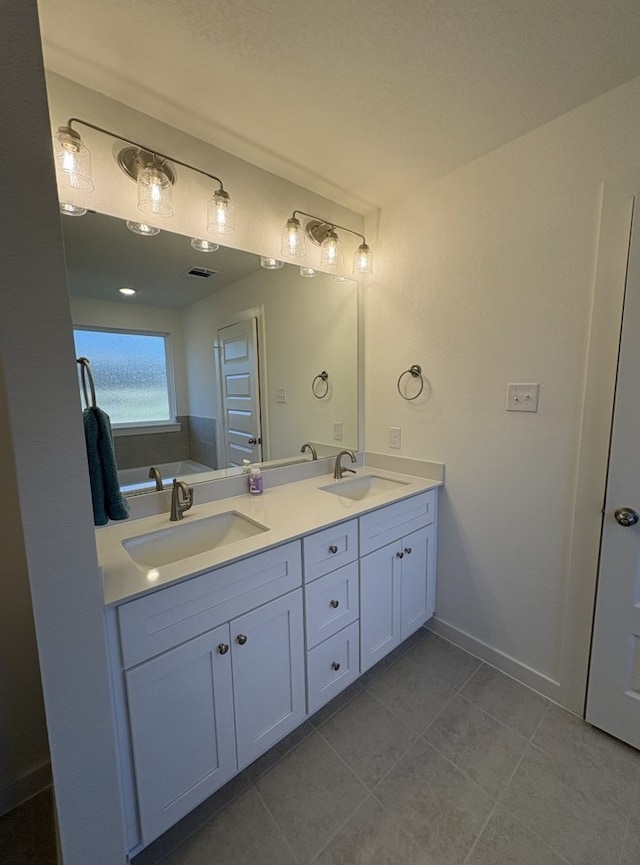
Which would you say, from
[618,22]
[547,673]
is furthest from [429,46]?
[547,673]

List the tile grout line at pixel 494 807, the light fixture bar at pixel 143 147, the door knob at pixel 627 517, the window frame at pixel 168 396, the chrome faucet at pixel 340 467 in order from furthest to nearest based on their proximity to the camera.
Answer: the chrome faucet at pixel 340 467
the window frame at pixel 168 396
the door knob at pixel 627 517
the light fixture bar at pixel 143 147
the tile grout line at pixel 494 807

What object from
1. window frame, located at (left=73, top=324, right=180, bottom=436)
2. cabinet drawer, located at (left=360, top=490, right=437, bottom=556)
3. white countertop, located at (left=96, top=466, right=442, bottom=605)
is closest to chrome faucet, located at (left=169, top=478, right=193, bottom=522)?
white countertop, located at (left=96, top=466, right=442, bottom=605)

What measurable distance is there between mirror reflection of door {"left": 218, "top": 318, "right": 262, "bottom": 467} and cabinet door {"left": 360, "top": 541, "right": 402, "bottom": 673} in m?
0.78

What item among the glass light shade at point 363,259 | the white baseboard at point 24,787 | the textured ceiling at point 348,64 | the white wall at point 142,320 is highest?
the textured ceiling at point 348,64

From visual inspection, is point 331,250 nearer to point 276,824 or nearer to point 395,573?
point 395,573

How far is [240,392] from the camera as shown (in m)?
1.80

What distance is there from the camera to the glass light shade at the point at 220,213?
1.43 m

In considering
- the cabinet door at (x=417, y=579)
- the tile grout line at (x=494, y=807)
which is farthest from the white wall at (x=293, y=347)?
the tile grout line at (x=494, y=807)

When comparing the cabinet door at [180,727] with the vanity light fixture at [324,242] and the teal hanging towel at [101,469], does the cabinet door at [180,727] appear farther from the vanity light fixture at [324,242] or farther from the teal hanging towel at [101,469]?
the vanity light fixture at [324,242]

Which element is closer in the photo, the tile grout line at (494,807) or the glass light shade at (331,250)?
the tile grout line at (494,807)

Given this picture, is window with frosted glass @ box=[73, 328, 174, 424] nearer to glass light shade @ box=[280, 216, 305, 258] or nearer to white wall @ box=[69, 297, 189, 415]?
white wall @ box=[69, 297, 189, 415]

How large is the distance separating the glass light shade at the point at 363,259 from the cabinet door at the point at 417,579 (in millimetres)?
1475

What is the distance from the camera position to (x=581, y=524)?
4.66 ft

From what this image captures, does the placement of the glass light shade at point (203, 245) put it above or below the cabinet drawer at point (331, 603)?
above
